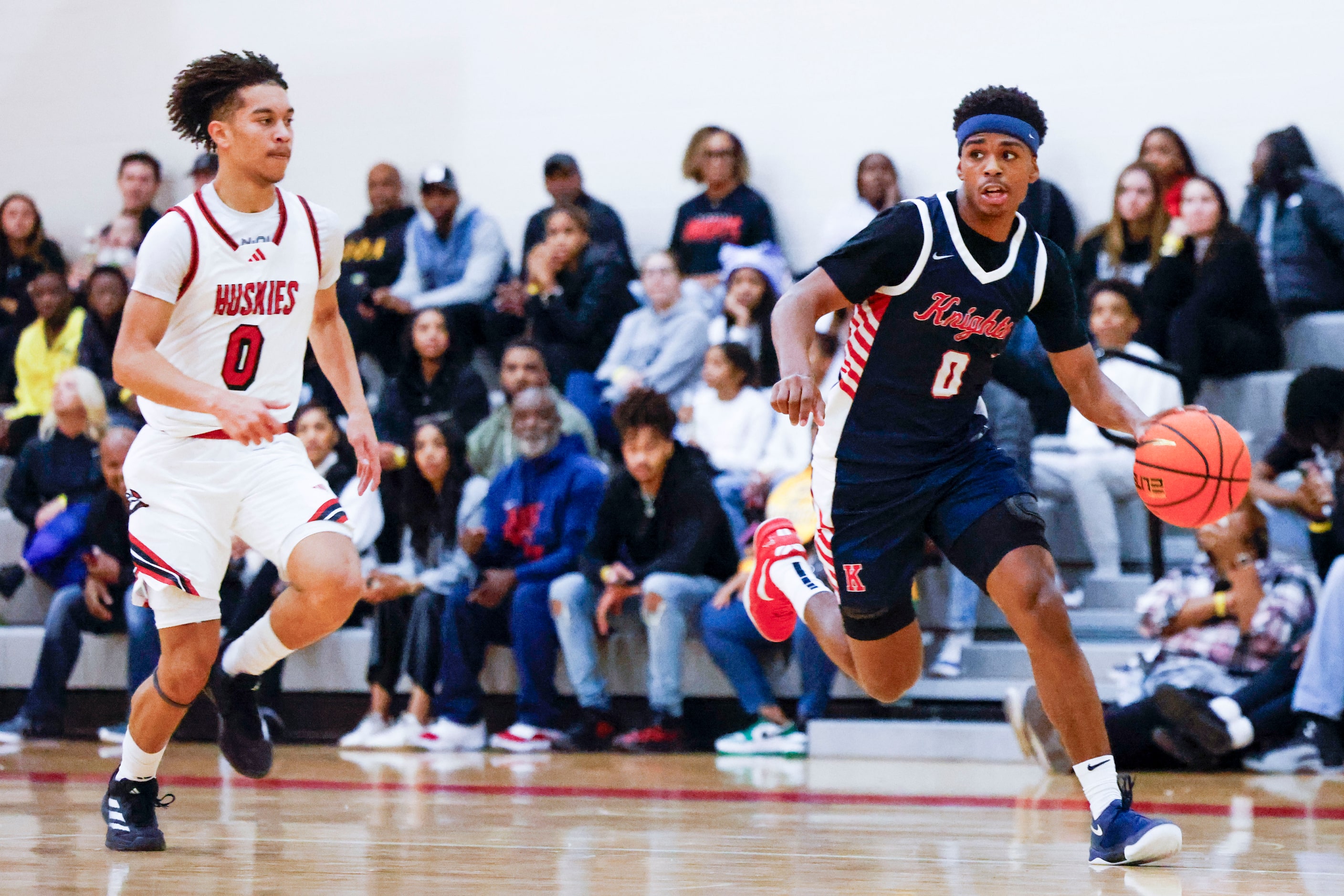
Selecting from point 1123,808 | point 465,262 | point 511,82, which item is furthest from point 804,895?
point 511,82

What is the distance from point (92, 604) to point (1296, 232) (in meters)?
6.76

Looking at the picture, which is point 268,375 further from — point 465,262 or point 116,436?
point 465,262

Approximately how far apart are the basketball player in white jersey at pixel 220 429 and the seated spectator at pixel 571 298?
15.6 feet

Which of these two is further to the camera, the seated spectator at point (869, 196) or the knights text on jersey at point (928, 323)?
the seated spectator at point (869, 196)

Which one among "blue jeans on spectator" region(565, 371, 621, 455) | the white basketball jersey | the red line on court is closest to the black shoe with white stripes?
the white basketball jersey

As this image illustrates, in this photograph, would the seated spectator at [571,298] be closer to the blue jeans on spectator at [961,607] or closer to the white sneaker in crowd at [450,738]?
the white sneaker in crowd at [450,738]

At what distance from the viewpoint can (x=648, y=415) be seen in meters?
7.65

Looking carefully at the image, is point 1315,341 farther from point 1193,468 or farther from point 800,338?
point 800,338

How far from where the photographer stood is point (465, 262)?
9852mm

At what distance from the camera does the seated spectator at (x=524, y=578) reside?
25.1ft

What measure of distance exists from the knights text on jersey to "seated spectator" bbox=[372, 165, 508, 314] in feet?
19.0

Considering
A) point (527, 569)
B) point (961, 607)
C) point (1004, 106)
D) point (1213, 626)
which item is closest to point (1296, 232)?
point (1213, 626)

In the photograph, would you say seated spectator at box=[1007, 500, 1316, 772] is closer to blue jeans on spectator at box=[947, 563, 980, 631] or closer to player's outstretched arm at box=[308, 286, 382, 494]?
blue jeans on spectator at box=[947, 563, 980, 631]

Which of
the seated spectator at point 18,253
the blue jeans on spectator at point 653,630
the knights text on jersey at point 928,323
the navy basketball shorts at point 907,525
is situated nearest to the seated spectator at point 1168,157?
the blue jeans on spectator at point 653,630
